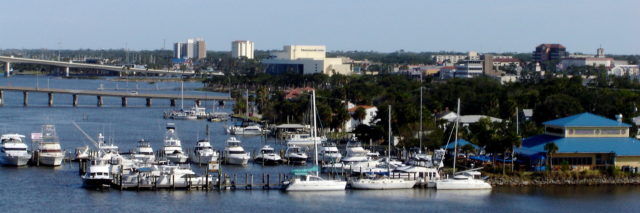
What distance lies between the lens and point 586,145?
4769 cm

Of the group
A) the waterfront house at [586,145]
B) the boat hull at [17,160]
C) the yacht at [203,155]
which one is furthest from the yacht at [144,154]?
the waterfront house at [586,145]

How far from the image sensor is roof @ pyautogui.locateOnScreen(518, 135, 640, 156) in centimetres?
4716

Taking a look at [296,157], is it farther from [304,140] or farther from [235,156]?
[304,140]

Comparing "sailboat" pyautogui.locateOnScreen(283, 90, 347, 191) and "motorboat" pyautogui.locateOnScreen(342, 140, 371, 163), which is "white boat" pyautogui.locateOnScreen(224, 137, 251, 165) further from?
"sailboat" pyautogui.locateOnScreen(283, 90, 347, 191)

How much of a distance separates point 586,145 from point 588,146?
0.14 meters

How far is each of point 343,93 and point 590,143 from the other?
154ft

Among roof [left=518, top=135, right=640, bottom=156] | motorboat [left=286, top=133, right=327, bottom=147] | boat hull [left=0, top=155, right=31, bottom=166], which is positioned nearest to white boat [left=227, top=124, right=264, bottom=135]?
motorboat [left=286, top=133, right=327, bottom=147]

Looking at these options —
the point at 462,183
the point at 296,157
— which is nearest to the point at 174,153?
the point at 296,157

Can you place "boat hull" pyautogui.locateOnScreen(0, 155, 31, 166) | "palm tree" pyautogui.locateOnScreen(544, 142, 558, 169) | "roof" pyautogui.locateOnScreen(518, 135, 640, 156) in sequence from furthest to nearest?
"boat hull" pyautogui.locateOnScreen(0, 155, 31, 166), "roof" pyautogui.locateOnScreen(518, 135, 640, 156), "palm tree" pyautogui.locateOnScreen(544, 142, 558, 169)

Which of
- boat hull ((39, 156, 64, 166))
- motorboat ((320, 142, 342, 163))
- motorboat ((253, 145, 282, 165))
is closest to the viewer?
boat hull ((39, 156, 64, 166))

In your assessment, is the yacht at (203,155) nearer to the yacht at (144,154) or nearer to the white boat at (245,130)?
the yacht at (144,154)

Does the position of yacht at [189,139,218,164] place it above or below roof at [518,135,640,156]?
below

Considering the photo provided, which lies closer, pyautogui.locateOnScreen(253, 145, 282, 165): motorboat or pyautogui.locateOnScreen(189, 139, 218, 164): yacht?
pyautogui.locateOnScreen(189, 139, 218, 164): yacht

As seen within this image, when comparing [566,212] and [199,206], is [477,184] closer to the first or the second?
[566,212]
